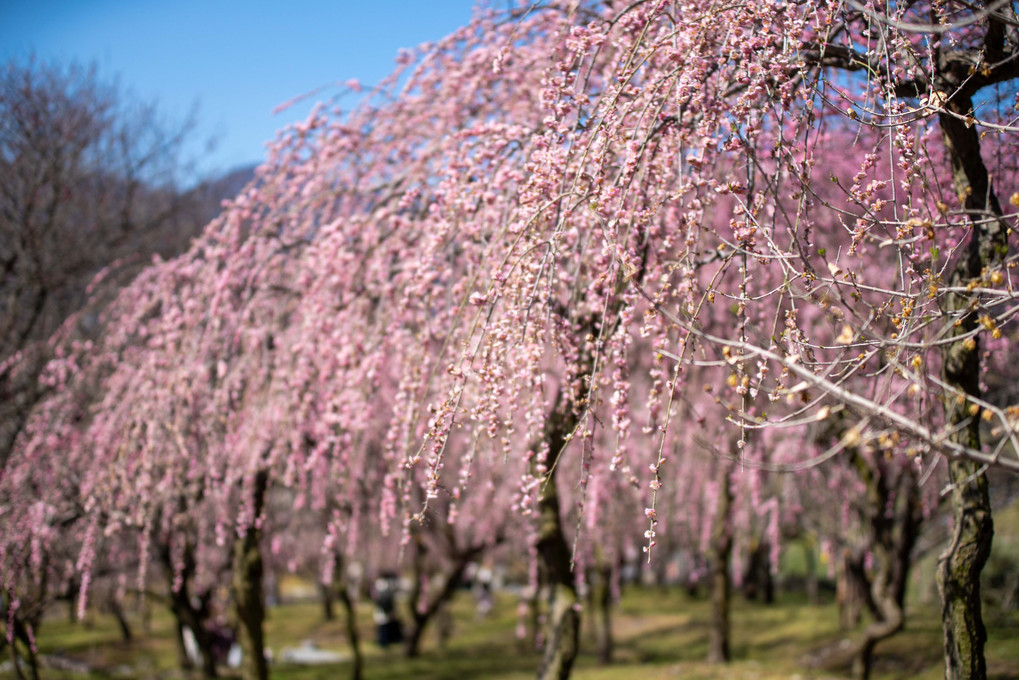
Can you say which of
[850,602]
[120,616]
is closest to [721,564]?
[850,602]

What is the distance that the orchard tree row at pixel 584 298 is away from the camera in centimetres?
341

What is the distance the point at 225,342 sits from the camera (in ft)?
20.6

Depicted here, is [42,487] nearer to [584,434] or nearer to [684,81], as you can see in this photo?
[584,434]

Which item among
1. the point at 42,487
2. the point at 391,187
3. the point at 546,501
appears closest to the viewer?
the point at 391,187

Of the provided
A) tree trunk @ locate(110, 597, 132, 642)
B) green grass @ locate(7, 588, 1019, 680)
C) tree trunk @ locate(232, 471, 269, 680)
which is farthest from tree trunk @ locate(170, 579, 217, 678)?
tree trunk @ locate(110, 597, 132, 642)

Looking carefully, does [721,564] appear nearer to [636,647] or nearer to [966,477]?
[636,647]

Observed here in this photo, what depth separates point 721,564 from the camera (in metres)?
12.4

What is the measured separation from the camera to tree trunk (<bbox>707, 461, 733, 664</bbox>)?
Result: 1202cm

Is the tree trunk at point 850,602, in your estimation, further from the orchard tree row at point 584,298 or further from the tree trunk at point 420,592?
the tree trunk at point 420,592

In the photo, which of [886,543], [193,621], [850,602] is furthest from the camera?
[850,602]

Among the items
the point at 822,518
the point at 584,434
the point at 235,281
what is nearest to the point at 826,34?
the point at 584,434

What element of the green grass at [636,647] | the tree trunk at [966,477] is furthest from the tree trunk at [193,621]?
the tree trunk at [966,477]

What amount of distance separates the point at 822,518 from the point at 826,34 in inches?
627

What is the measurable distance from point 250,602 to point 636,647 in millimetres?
14214
